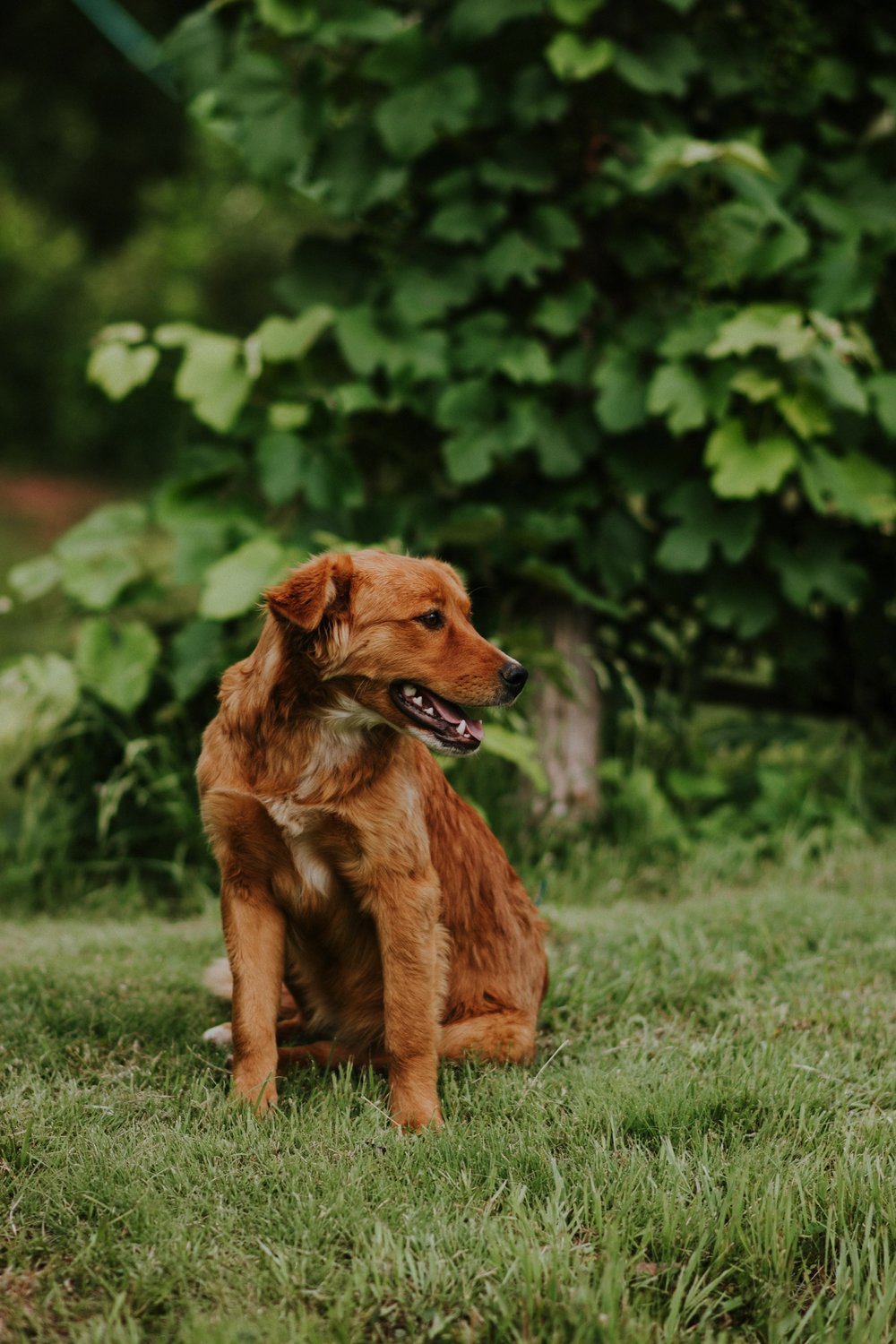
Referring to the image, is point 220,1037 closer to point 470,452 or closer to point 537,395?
point 470,452

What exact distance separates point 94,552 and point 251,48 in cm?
197

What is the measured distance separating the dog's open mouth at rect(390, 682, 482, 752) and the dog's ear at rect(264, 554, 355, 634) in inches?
8.4

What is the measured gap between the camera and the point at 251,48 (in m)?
4.92

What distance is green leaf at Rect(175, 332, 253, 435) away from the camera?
15.2 ft

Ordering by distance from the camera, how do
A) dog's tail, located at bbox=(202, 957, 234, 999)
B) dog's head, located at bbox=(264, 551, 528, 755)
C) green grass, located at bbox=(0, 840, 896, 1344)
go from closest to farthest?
green grass, located at bbox=(0, 840, 896, 1344), dog's head, located at bbox=(264, 551, 528, 755), dog's tail, located at bbox=(202, 957, 234, 999)

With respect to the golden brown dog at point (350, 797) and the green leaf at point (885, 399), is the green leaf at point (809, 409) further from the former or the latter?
the golden brown dog at point (350, 797)

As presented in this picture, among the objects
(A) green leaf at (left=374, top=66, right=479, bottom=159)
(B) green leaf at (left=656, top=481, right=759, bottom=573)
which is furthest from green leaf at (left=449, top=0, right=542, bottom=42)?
(B) green leaf at (left=656, top=481, right=759, bottom=573)

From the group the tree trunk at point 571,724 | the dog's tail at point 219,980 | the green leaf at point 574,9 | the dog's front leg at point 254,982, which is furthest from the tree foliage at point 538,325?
the dog's front leg at point 254,982

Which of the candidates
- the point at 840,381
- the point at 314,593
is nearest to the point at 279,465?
the point at 840,381

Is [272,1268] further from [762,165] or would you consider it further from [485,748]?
[762,165]

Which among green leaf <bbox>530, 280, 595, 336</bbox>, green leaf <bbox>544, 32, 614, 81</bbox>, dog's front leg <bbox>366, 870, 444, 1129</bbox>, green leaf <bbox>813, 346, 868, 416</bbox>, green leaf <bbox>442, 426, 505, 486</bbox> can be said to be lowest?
dog's front leg <bbox>366, 870, 444, 1129</bbox>

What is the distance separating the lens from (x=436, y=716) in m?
2.81

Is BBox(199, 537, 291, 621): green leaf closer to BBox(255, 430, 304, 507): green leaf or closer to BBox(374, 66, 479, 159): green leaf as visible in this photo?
BBox(255, 430, 304, 507): green leaf

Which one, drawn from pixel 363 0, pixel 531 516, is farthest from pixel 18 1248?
pixel 363 0
